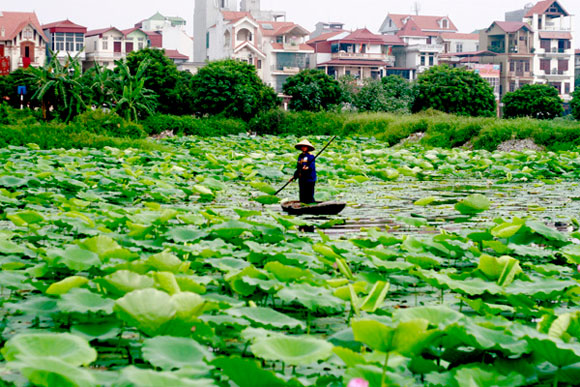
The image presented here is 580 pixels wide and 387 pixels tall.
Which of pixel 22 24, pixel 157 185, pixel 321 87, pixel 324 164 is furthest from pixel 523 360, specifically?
pixel 22 24


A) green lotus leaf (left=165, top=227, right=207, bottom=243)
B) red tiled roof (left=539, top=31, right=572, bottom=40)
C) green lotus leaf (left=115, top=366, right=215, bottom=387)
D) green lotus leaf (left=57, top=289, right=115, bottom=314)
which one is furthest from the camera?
red tiled roof (left=539, top=31, right=572, bottom=40)

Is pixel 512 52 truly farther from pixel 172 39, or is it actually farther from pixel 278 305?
pixel 278 305

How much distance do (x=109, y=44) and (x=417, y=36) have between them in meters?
20.5

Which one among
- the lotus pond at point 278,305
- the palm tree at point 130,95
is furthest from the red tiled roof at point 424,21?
the lotus pond at point 278,305

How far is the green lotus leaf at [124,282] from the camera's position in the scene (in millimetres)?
2477

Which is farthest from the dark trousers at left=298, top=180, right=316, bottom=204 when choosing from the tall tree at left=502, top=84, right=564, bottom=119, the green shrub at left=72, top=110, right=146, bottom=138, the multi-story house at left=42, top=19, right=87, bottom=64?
the multi-story house at left=42, top=19, right=87, bottom=64

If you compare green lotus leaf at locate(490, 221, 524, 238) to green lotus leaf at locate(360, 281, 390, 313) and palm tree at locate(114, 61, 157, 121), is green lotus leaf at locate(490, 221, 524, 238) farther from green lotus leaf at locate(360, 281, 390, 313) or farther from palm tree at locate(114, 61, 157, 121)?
palm tree at locate(114, 61, 157, 121)

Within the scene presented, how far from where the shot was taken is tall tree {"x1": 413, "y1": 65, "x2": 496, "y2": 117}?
87.6ft

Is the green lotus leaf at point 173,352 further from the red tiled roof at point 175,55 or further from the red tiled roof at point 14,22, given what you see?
the red tiled roof at point 175,55

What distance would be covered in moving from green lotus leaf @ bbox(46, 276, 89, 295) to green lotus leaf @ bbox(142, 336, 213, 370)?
0.70 meters

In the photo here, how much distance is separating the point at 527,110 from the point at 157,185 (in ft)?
78.7

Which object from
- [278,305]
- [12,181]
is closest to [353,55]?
[12,181]

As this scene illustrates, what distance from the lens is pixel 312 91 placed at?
2795 centimetres

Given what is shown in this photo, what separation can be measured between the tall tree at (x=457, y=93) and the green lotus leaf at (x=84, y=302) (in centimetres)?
2486
